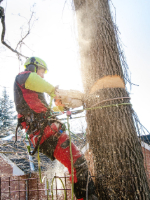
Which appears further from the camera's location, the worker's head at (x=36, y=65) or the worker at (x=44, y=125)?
the worker's head at (x=36, y=65)

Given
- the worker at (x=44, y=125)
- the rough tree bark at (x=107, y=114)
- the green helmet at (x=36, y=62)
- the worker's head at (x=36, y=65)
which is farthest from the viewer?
the green helmet at (x=36, y=62)

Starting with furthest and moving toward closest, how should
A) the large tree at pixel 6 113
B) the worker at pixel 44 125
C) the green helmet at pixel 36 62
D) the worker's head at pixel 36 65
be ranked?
the large tree at pixel 6 113 → the green helmet at pixel 36 62 → the worker's head at pixel 36 65 → the worker at pixel 44 125

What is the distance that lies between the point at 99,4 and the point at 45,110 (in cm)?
162

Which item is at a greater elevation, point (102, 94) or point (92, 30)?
point (92, 30)

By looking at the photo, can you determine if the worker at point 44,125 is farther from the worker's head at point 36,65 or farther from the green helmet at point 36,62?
the green helmet at point 36,62

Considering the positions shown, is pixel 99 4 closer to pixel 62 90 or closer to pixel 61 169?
pixel 62 90

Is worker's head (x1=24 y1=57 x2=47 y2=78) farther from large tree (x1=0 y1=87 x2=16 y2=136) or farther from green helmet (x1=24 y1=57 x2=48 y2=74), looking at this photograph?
large tree (x1=0 y1=87 x2=16 y2=136)

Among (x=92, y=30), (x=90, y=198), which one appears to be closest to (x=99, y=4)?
(x=92, y=30)

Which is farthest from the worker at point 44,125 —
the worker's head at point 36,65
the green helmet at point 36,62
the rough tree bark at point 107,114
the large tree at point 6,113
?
the large tree at point 6,113

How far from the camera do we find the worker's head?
2.53m

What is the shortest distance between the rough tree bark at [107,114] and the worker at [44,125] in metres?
0.20

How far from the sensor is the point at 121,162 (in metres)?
1.64

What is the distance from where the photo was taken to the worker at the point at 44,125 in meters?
1.85

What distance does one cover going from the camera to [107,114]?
5.86 ft
